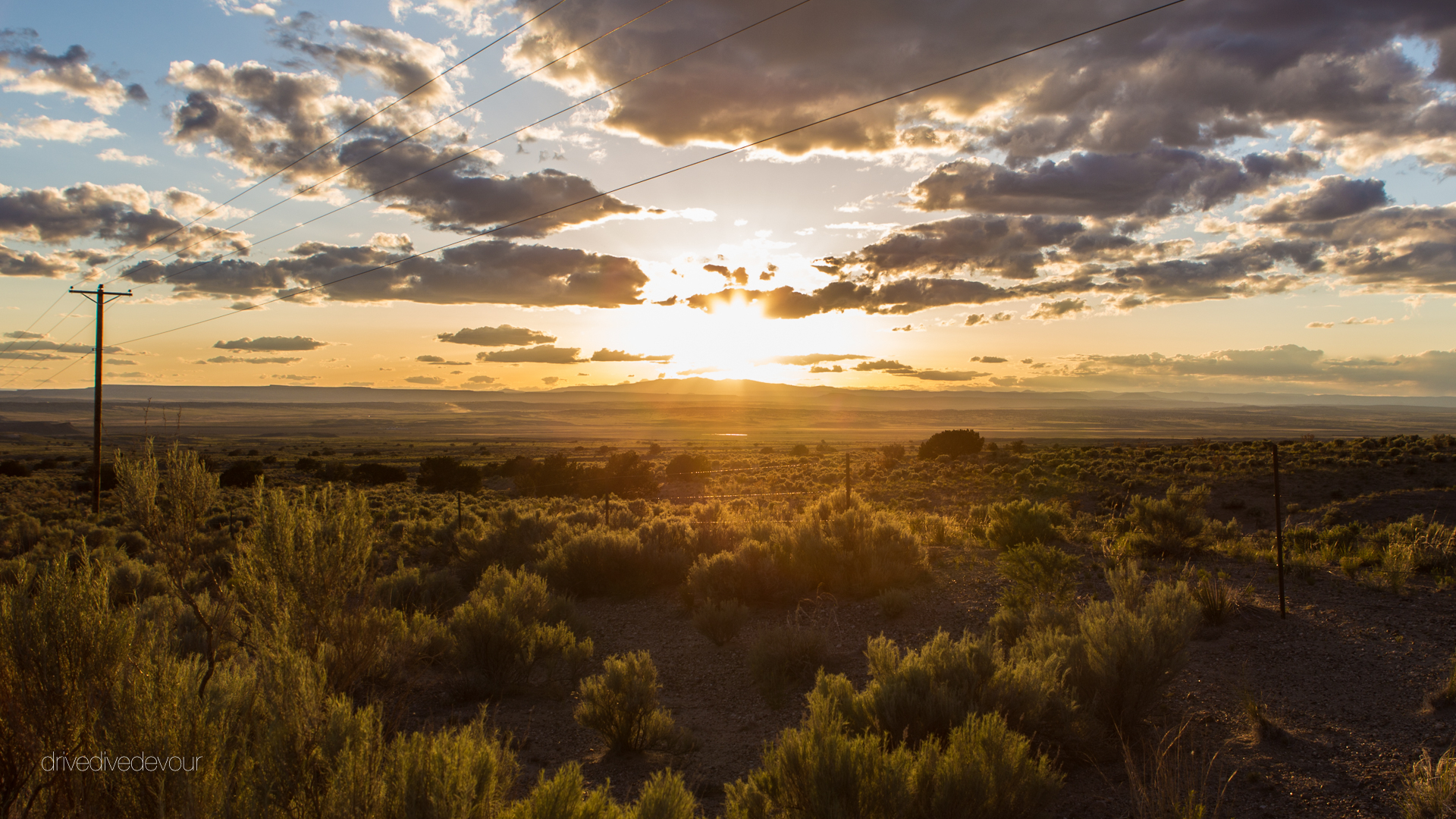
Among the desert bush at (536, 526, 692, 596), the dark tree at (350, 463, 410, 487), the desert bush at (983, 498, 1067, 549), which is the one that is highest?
the desert bush at (983, 498, 1067, 549)

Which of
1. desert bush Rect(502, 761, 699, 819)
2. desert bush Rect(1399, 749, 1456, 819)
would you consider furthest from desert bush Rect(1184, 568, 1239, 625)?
desert bush Rect(502, 761, 699, 819)

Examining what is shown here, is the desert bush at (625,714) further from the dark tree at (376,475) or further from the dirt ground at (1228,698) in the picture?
the dark tree at (376,475)

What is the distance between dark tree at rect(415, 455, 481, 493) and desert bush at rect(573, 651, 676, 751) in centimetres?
3666

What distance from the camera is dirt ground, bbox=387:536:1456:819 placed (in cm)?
600

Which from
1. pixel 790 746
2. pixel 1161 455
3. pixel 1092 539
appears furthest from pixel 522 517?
pixel 1161 455

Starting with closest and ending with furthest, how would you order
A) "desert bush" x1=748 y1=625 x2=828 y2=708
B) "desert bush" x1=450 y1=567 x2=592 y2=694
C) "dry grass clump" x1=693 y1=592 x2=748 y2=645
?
"desert bush" x1=748 y1=625 x2=828 y2=708
"desert bush" x1=450 y1=567 x2=592 y2=694
"dry grass clump" x1=693 y1=592 x2=748 y2=645

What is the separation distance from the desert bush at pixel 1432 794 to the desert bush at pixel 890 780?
2.39 m

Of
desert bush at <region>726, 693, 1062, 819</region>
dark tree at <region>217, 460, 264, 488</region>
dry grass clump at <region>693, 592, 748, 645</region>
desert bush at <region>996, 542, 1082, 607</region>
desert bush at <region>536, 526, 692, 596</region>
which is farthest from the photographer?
dark tree at <region>217, 460, 264, 488</region>

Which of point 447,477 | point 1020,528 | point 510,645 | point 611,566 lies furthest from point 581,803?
point 447,477

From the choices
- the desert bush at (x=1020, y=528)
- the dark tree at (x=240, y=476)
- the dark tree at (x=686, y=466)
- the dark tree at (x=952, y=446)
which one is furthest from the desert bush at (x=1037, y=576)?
the dark tree at (x=240, y=476)

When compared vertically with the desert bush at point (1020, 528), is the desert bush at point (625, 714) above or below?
below

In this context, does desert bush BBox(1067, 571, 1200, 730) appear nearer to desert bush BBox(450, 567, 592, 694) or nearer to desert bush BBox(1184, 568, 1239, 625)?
desert bush BBox(1184, 568, 1239, 625)

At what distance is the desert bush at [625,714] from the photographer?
26.1 ft

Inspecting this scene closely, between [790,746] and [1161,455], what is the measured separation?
52.4 m
